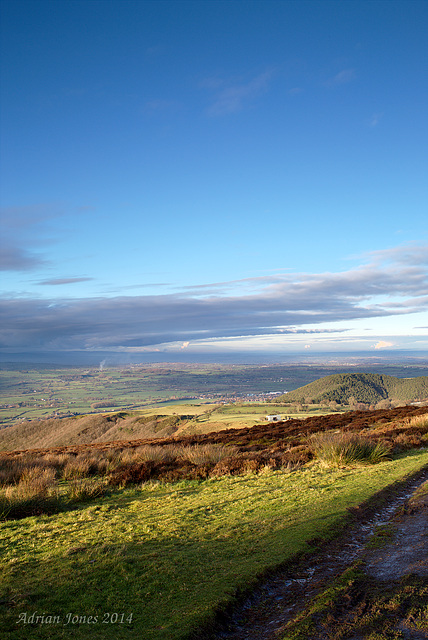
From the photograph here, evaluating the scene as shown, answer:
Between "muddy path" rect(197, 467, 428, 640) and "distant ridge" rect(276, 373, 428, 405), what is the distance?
294ft

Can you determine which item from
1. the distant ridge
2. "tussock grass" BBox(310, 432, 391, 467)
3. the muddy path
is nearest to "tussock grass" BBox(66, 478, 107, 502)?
the muddy path

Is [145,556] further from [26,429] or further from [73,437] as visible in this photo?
[26,429]

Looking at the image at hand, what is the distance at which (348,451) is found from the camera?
13812mm

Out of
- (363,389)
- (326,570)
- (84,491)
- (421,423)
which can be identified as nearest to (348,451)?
(326,570)

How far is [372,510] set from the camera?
27.2 ft

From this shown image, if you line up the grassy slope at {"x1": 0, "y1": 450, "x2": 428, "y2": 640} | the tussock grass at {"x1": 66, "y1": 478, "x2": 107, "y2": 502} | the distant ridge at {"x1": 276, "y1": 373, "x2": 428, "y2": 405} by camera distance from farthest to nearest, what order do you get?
1. the distant ridge at {"x1": 276, "y1": 373, "x2": 428, "y2": 405}
2. the tussock grass at {"x1": 66, "y1": 478, "x2": 107, "y2": 502}
3. the grassy slope at {"x1": 0, "y1": 450, "x2": 428, "y2": 640}

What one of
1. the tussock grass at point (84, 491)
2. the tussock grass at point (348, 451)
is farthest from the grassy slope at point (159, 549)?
the tussock grass at point (348, 451)

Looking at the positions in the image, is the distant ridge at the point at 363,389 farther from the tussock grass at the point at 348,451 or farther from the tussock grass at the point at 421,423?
the tussock grass at the point at 348,451

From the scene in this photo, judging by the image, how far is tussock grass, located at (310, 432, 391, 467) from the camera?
44.7 ft

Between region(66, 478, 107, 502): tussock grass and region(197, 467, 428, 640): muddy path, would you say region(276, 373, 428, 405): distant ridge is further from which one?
region(197, 467, 428, 640): muddy path

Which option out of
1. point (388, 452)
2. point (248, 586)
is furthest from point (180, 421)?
point (248, 586)

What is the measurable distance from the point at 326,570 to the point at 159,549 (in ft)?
8.81

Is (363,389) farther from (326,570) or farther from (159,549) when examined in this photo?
(159,549)

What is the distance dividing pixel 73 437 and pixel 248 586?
59.7 meters
